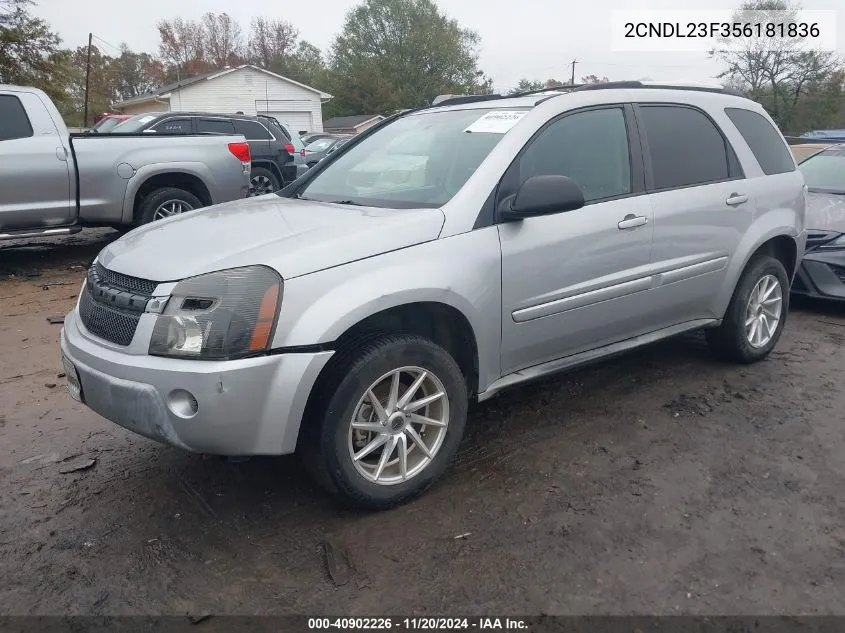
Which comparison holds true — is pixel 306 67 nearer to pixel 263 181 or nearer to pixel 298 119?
pixel 298 119

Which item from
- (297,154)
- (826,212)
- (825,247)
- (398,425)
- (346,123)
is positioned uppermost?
(346,123)

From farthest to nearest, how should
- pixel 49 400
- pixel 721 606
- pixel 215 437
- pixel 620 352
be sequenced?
1. pixel 49 400
2. pixel 620 352
3. pixel 215 437
4. pixel 721 606

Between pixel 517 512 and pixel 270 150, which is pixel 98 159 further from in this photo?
pixel 517 512

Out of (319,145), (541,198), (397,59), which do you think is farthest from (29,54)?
(397,59)

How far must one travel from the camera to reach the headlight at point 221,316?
2697 millimetres

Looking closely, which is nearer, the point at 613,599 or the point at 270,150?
the point at 613,599

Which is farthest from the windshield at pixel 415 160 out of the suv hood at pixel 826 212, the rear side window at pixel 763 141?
the suv hood at pixel 826 212

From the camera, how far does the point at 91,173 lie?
779 cm

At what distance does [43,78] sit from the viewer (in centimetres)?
2725

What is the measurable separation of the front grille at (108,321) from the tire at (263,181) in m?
10.3

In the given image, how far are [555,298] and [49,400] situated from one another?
316 cm

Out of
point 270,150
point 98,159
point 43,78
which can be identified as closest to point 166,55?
point 43,78

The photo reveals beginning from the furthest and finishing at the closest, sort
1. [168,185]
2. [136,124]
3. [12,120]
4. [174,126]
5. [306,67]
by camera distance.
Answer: [306,67]
[174,126]
[136,124]
[168,185]
[12,120]

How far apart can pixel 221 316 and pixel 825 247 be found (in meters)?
5.65
